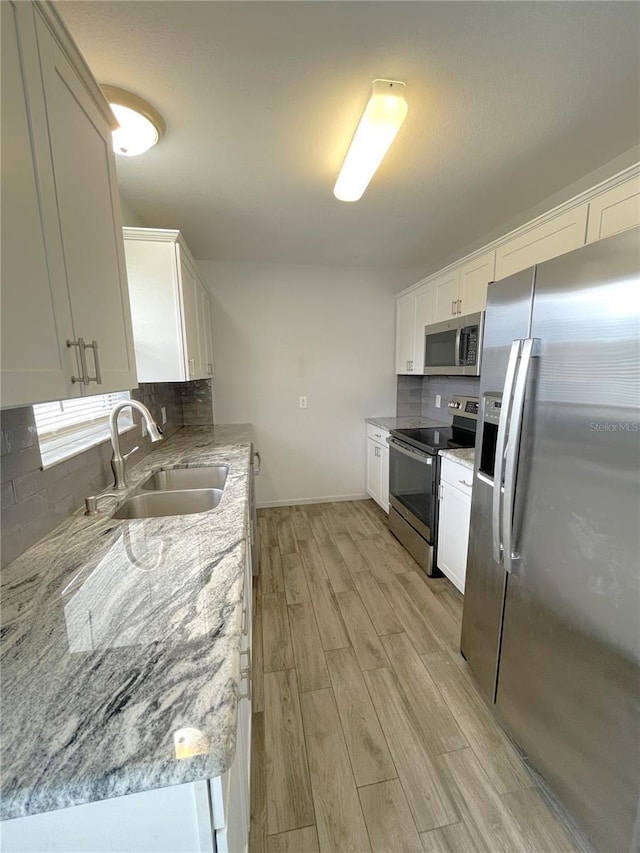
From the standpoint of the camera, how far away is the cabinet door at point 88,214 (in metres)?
0.82

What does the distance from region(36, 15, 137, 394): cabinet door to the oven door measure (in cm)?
192

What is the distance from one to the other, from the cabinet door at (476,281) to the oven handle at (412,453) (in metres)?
1.04

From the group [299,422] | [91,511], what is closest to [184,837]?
[91,511]

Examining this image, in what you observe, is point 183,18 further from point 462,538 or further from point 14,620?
point 462,538

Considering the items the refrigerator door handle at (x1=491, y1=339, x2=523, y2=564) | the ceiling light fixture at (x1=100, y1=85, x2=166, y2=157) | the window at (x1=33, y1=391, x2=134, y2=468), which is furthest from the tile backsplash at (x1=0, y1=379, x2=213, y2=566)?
the refrigerator door handle at (x1=491, y1=339, x2=523, y2=564)

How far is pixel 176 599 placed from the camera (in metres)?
0.81

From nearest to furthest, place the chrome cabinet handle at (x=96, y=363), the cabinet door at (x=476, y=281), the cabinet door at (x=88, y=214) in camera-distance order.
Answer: the cabinet door at (x=88, y=214)
the chrome cabinet handle at (x=96, y=363)
the cabinet door at (x=476, y=281)

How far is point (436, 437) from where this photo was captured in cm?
262

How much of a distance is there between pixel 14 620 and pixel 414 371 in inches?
121

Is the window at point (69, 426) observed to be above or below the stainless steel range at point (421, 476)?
above

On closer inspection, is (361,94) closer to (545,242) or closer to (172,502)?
(545,242)

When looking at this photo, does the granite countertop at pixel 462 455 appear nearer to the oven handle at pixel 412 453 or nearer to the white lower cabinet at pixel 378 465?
the oven handle at pixel 412 453

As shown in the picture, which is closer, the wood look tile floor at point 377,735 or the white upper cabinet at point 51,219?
the white upper cabinet at point 51,219

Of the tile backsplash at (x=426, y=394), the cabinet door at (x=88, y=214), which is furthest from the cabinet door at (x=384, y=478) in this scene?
the cabinet door at (x=88, y=214)
